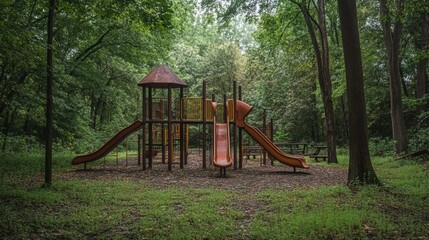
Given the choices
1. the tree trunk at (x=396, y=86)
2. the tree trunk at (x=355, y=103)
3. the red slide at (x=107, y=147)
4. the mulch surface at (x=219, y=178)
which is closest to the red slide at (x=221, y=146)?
the mulch surface at (x=219, y=178)

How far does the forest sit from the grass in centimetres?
4

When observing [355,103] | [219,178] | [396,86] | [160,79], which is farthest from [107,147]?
[396,86]

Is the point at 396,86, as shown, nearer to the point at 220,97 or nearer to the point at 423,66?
the point at 423,66

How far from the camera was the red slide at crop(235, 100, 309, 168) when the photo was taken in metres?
15.0

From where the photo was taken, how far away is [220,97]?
36.1 metres

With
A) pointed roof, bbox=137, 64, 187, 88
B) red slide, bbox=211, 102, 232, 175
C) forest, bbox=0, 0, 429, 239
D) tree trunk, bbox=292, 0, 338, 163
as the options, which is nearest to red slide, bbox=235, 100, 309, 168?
red slide, bbox=211, 102, 232, 175

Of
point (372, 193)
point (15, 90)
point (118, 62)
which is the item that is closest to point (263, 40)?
point (118, 62)

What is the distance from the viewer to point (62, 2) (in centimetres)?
909

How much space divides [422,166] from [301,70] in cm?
1531

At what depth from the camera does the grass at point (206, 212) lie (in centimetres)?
600

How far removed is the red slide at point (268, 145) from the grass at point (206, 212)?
453 cm

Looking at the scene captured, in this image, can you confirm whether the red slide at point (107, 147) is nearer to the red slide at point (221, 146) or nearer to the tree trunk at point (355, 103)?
the red slide at point (221, 146)

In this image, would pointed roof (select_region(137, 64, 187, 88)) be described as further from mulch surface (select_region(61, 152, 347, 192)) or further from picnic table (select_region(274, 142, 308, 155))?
picnic table (select_region(274, 142, 308, 155))

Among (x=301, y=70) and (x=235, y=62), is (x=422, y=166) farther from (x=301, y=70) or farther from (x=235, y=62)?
(x=235, y=62)
